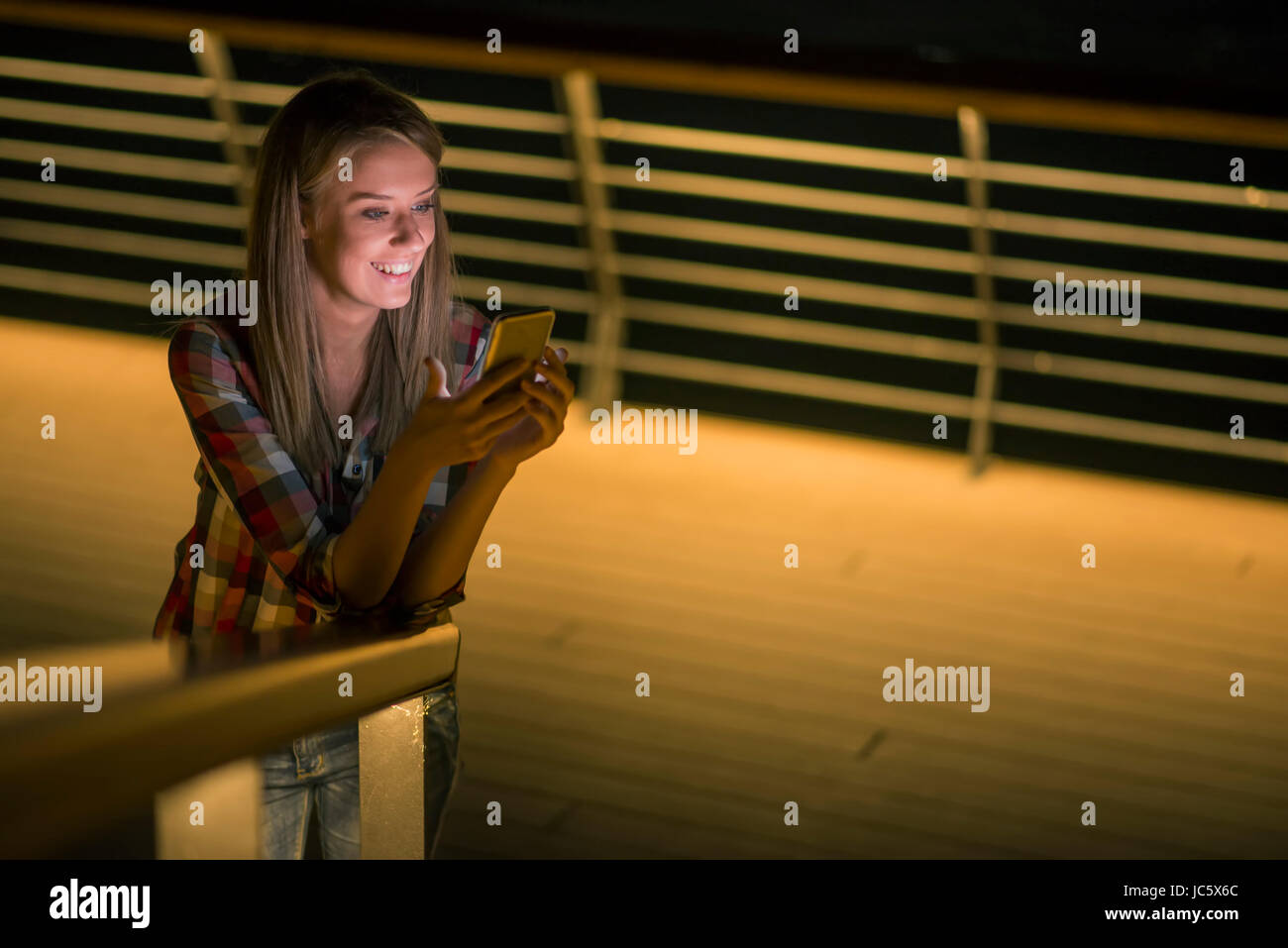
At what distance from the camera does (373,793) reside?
120 cm

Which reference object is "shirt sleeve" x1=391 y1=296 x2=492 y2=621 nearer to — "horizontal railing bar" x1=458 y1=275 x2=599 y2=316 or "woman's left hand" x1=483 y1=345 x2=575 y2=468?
"woman's left hand" x1=483 y1=345 x2=575 y2=468

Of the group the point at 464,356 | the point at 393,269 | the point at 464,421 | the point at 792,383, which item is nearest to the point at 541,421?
the point at 464,421

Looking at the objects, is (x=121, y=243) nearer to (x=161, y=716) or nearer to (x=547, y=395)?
(x=547, y=395)

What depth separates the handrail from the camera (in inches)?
28.3

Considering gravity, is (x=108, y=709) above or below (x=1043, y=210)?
below

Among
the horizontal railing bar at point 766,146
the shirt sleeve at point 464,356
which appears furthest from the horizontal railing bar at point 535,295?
the shirt sleeve at point 464,356

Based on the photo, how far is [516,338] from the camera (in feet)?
4.47

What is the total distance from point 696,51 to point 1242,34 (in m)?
7.39

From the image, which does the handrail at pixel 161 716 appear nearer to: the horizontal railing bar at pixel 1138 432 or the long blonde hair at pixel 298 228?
the long blonde hair at pixel 298 228

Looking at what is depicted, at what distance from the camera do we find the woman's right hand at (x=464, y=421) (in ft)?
4.29

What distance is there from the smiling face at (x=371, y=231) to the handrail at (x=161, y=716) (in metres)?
0.52

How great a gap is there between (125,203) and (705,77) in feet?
10.3
